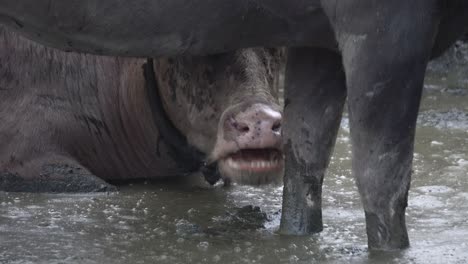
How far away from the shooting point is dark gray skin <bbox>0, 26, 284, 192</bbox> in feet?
17.1

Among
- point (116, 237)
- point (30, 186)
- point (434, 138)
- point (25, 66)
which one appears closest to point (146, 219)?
point (116, 237)

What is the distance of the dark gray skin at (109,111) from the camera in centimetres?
521

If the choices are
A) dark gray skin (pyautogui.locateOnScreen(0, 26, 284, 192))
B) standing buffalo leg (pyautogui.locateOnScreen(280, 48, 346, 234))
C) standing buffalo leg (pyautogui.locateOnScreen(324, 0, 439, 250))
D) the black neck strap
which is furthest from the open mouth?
standing buffalo leg (pyautogui.locateOnScreen(324, 0, 439, 250))

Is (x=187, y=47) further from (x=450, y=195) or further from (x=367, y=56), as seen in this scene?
(x=450, y=195)

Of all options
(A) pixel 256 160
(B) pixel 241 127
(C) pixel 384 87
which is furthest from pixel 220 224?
(C) pixel 384 87

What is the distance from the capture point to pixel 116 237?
4.50 metres

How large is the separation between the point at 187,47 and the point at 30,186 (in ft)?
5.69

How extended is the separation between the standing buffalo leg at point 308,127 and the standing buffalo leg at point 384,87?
0.49 m

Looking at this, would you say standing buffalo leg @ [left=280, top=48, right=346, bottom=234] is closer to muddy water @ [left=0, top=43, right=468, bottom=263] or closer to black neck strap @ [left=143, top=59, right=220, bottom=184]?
muddy water @ [left=0, top=43, right=468, bottom=263]

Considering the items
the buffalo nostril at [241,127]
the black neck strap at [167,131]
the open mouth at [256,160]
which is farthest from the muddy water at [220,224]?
the buffalo nostril at [241,127]

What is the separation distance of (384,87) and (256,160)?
113cm

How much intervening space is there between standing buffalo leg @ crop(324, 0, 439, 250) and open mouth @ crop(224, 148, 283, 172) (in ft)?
2.58

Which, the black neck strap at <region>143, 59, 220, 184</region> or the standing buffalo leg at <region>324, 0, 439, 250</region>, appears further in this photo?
the black neck strap at <region>143, 59, 220, 184</region>

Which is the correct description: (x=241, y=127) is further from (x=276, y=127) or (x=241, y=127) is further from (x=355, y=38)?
(x=355, y=38)
